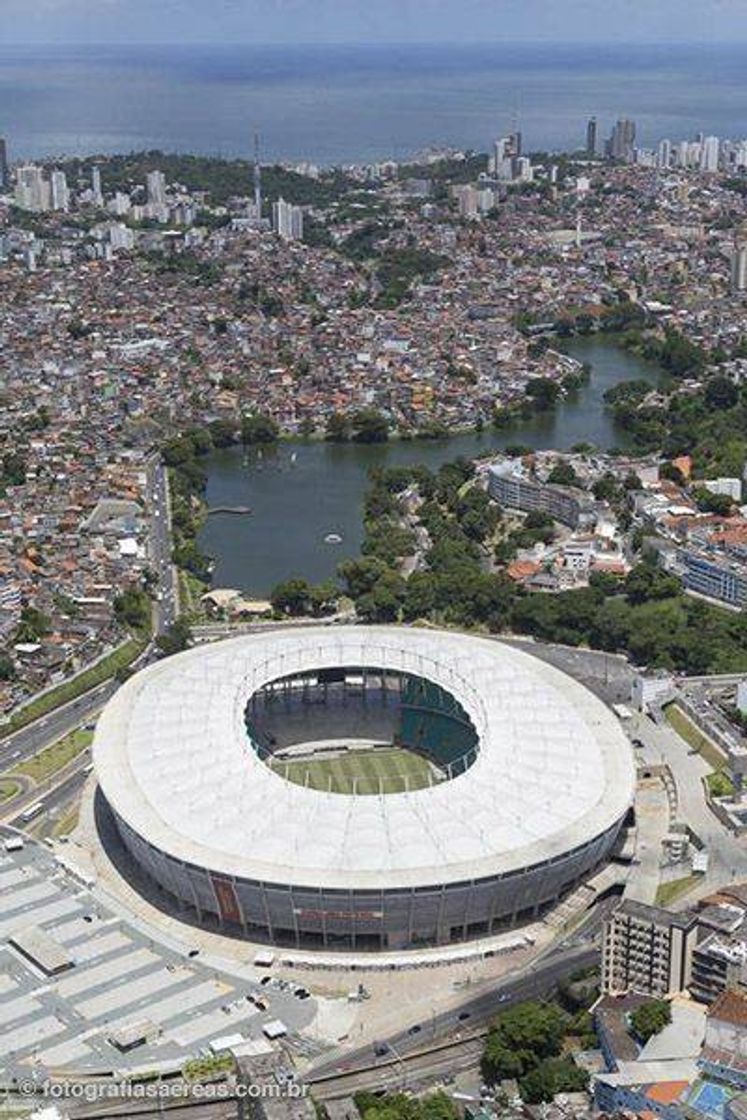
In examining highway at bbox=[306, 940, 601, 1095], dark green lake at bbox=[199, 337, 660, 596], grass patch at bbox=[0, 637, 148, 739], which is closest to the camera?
highway at bbox=[306, 940, 601, 1095]

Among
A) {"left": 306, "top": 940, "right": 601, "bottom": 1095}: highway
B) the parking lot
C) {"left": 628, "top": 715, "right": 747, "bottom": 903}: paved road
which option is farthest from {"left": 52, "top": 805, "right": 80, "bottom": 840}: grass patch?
{"left": 628, "top": 715, "right": 747, "bottom": 903}: paved road

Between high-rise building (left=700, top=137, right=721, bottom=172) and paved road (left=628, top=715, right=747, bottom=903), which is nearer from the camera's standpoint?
paved road (left=628, top=715, right=747, bottom=903)

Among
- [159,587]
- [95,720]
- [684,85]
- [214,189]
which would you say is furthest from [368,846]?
[684,85]

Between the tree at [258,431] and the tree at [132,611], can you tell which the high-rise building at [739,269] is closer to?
the tree at [258,431]

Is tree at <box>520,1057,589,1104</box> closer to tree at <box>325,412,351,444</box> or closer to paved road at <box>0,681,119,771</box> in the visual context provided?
paved road at <box>0,681,119,771</box>

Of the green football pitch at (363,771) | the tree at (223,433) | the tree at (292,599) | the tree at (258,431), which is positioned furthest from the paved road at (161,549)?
the green football pitch at (363,771)

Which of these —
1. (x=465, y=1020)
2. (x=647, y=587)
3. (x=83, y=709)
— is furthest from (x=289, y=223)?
(x=465, y=1020)
